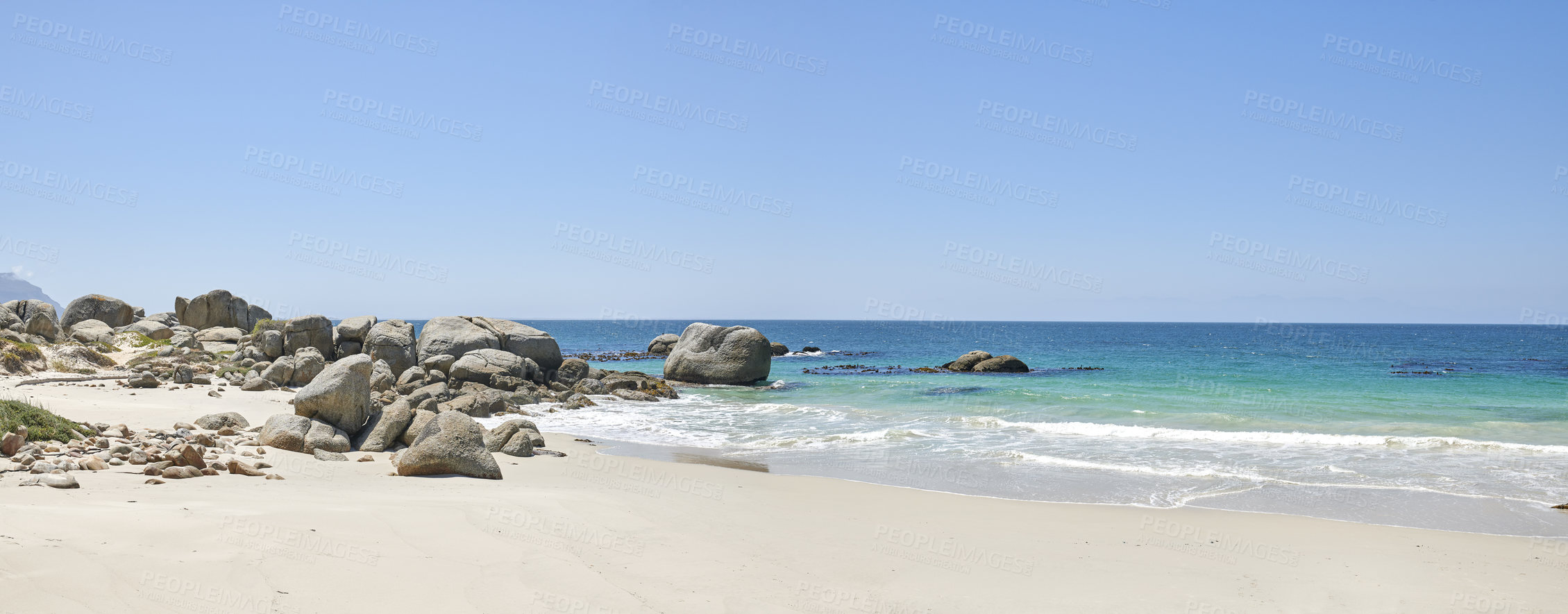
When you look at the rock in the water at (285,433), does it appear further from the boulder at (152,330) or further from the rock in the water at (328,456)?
the boulder at (152,330)

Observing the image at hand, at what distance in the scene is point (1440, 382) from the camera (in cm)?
3077

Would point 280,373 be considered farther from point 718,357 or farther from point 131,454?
point 718,357

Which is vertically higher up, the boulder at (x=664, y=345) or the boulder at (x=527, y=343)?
the boulder at (x=527, y=343)

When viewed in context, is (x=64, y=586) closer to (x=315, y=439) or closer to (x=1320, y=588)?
(x=315, y=439)

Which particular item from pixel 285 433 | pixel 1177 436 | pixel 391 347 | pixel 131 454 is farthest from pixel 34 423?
pixel 1177 436

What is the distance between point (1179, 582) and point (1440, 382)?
1285 inches

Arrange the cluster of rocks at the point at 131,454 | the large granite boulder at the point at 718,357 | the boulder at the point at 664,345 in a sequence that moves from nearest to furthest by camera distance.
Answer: the cluster of rocks at the point at 131,454 → the large granite boulder at the point at 718,357 → the boulder at the point at 664,345

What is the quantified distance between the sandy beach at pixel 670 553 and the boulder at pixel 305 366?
405 inches

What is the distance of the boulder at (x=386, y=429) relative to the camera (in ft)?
35.1

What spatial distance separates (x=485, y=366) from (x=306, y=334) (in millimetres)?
5309

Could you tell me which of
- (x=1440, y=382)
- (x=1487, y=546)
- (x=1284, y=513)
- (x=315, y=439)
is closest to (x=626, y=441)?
(x=315, y=439)

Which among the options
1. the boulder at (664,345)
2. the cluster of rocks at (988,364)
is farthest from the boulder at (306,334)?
the cluster of rocks at (988,364)

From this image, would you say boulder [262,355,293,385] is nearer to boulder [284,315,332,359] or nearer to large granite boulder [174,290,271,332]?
boulder [284,315,332,359]

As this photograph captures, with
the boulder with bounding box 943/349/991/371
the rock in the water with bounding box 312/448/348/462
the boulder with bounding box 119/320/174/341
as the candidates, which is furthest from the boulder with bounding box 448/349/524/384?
the boulder with bounding box 943/349/991/371
